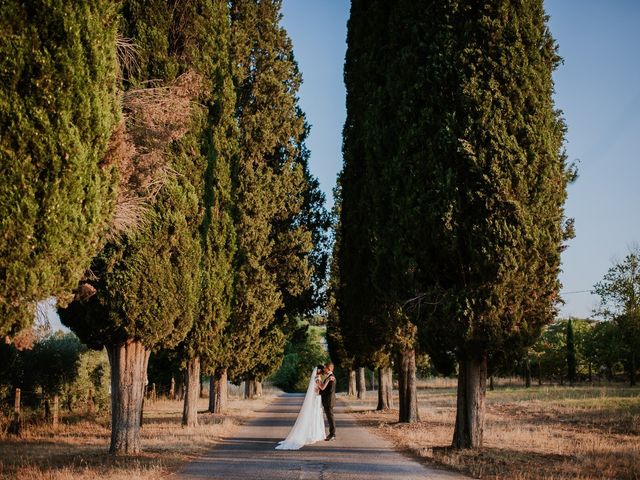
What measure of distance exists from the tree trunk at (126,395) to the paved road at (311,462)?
5.25 ft

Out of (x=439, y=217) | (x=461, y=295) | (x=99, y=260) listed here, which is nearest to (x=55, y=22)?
(x=99, y=260)

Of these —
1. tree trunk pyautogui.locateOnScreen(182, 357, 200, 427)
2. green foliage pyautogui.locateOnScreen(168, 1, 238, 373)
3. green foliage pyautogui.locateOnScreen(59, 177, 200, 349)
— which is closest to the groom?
green foliage pyautogui.locateOnScreen(168, 1, 238, 373)

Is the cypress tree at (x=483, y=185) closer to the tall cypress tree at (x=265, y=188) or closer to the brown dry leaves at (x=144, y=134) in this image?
the brown dry leaves at (x=144, y=134)

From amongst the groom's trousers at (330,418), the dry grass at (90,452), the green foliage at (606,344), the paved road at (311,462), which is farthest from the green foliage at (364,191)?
the green foliage at (606,344)

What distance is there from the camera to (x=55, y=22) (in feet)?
23.2

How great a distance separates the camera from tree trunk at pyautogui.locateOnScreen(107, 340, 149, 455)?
12.0 metres

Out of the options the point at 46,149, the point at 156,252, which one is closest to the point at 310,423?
the point at 156,252

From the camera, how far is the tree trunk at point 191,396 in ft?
64.4

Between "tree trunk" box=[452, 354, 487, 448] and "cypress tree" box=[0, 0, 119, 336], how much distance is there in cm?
840

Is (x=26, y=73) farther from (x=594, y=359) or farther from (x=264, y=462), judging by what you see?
(x=594, y=359)

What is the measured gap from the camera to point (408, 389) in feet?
67.6

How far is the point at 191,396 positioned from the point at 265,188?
969 cm

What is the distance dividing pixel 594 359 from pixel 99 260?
6189cm

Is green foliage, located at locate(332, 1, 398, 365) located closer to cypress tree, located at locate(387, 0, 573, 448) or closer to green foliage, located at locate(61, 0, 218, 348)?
cypress tree, located at locate(387, 0, 573, 448)
